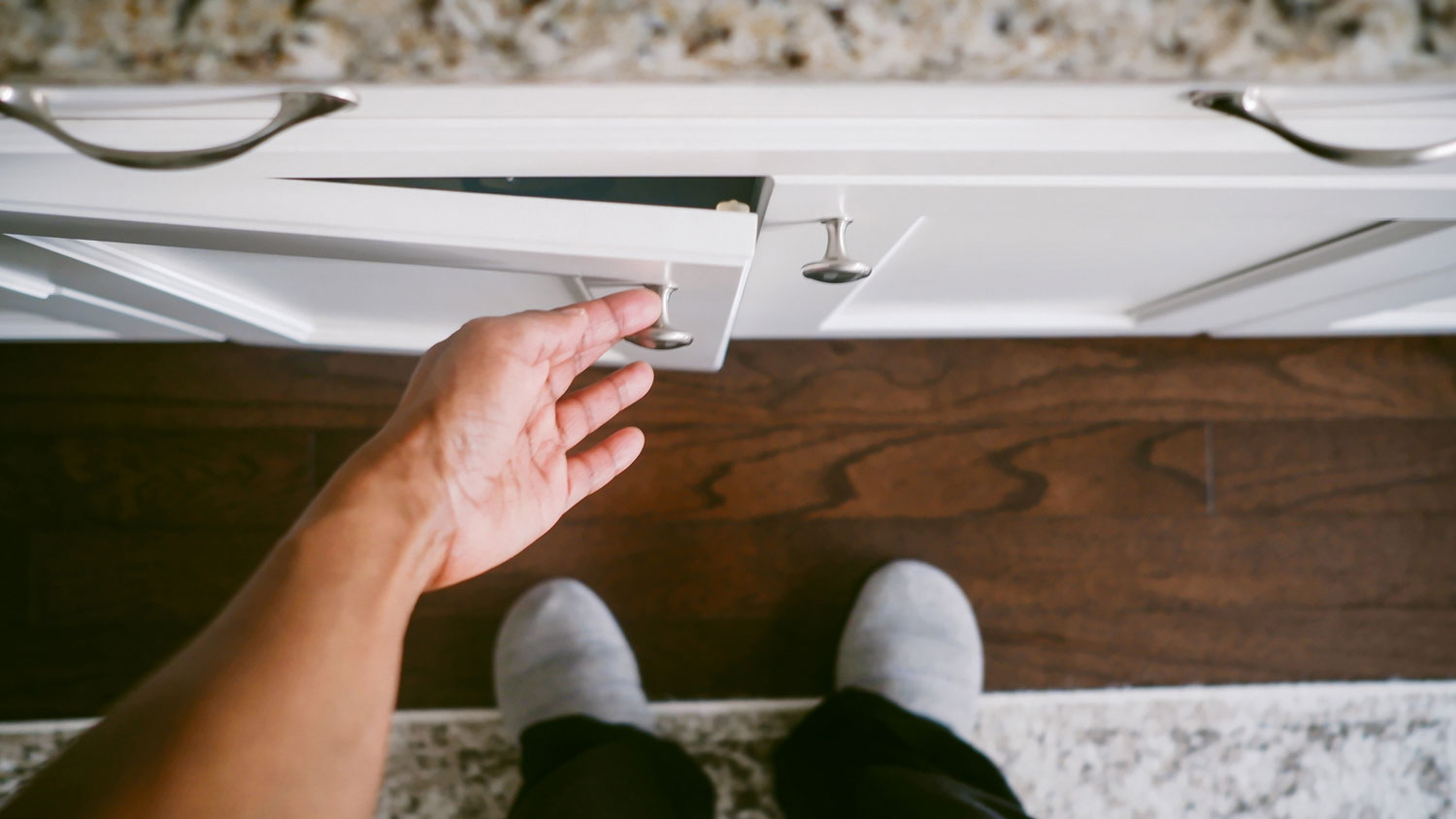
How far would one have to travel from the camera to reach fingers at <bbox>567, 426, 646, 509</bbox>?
0.46 meters

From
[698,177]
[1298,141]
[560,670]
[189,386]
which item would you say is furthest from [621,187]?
[189,386]

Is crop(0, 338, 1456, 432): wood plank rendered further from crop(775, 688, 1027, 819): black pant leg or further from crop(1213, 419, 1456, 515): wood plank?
crop(775, 688, 1027, 819): black pant leg

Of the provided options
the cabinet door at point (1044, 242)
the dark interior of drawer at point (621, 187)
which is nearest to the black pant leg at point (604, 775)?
the cabinet door at point (1044, 242)

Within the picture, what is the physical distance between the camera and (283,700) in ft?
0.89

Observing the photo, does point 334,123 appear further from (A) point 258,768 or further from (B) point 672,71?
(A) point 258,768

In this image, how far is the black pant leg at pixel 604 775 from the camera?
2.10 feet

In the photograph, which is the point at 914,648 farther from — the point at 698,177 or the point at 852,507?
the point at 698,177

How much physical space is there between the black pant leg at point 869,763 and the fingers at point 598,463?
15.7 inches

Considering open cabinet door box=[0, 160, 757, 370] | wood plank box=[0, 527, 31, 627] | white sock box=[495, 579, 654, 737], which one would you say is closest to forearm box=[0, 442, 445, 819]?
open cabinet door box=[0, 160, 757, 370]

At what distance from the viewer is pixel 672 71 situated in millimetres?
190

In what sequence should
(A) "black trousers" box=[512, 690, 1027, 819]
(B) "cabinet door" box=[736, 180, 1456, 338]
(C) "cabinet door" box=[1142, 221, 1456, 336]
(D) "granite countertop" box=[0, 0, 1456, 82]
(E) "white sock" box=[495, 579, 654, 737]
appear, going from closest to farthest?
(D) "granite countertop" box=[0, 0, 1456, 82] → (B) "cabinet door" box=[736, 180, 1456, 338] → (C) "cabinet door" box=[1142, 221, 1456, 336] → (A) "black trousers" box=[512, 690, 1027, 819] → (E) "white sock" box=[495, 579, 654, 737]

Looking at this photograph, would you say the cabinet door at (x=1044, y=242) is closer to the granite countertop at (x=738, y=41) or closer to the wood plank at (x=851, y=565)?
the granite countertop at (x=738, y=41)

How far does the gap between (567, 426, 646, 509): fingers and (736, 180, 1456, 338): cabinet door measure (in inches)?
5.5

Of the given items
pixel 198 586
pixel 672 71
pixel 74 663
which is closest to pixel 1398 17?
pixel 672 71
